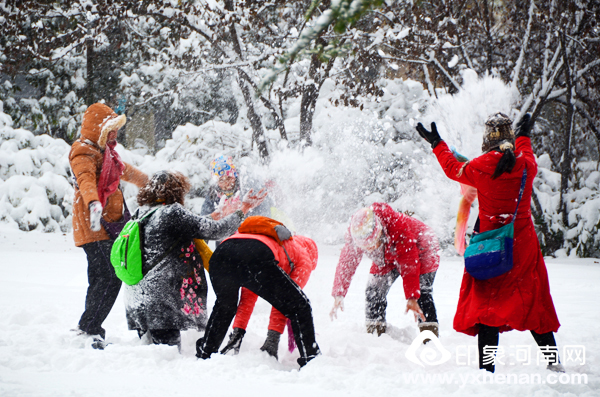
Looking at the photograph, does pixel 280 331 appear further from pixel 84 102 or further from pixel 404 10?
pixel 84 102

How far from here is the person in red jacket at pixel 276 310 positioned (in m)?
3.32

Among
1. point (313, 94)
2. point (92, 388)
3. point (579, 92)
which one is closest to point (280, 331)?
point (92, 388)

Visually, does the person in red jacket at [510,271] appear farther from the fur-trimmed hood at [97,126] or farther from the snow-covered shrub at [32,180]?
the snow-covered shrub at [32,180]

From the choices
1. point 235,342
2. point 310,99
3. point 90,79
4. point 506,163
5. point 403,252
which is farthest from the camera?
point 90,79

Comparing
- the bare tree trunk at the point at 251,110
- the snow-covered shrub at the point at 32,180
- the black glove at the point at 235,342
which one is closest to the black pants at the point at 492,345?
the black glove at the point at 235,342

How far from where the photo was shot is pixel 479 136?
34.0 feet

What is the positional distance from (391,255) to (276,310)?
1067 millimetres

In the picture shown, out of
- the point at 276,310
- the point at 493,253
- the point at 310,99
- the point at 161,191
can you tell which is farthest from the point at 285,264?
the point at 310,99

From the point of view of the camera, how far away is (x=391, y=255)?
3.91m

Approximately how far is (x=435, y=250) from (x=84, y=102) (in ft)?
45.7

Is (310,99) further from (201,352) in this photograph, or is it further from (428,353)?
(201,352)

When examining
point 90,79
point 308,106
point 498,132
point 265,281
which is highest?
point 90,79

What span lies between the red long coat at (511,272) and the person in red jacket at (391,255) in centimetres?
70

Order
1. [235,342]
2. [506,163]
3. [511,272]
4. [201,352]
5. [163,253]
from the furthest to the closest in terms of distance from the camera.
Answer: [235,342] → [163,253] → [201,352] → [511,272] → [506,163]
